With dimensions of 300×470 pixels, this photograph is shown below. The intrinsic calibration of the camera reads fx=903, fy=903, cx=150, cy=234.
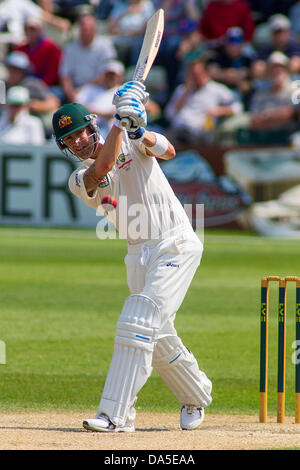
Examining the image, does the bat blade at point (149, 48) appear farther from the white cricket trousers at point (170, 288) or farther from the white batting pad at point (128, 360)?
the white batting pad at point (128, 360)

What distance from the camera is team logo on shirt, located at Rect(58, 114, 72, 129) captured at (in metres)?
4.71

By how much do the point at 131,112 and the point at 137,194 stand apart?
0.56 meters

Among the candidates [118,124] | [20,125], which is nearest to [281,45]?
[20,125]

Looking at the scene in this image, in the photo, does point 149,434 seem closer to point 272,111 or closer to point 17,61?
point 272,111

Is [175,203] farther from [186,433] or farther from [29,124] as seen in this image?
[29,124]

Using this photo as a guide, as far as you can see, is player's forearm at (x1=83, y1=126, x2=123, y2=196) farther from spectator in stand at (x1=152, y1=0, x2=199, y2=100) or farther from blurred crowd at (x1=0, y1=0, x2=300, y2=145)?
spectator in stand at (x1=152, y1=0, x2=199, y2=100)

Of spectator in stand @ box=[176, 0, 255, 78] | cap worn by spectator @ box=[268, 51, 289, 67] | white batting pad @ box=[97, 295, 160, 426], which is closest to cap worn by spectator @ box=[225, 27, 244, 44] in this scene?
spectator in stand @ box=[176, 0, 255, 78]

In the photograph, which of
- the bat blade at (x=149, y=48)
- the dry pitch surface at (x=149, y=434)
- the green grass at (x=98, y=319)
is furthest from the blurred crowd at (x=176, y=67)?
the dry pitch surface at (x=149, y=434)

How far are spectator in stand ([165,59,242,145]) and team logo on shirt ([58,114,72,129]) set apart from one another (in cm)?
979

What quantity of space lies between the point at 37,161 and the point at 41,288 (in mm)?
4872

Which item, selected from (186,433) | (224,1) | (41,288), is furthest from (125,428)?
(224,1)

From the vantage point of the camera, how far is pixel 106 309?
344 inches

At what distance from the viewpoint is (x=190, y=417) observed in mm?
5004

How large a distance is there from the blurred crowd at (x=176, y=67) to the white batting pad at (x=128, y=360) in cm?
983
